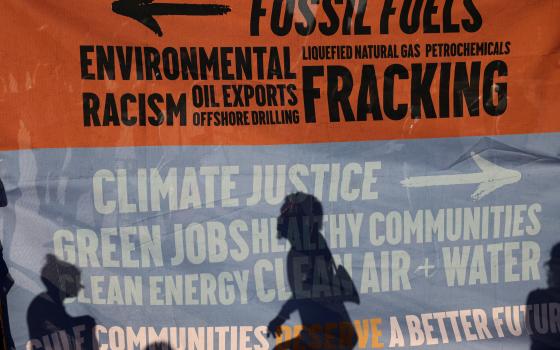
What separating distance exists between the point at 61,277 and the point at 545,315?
296 centimetres

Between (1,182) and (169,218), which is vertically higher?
(1,182)

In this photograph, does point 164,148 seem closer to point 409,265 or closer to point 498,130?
point 409,265

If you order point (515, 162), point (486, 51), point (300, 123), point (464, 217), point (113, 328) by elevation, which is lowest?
point (113, 328)

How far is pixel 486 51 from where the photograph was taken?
375cm

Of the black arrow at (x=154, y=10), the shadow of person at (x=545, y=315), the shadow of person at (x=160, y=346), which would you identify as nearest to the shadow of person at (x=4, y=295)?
the shadow of person at (x=160, y=346)

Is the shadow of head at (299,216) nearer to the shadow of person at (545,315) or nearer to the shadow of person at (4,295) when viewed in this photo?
the shadow of person at (545,315)

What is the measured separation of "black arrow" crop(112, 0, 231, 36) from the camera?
3545 millimetres

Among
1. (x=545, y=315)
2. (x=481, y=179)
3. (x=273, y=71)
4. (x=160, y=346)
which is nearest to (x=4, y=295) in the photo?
(x=160, y=346)

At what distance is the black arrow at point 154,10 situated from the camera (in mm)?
3545

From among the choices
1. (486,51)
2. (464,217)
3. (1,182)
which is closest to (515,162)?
(464,217)

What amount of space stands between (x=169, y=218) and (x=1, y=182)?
98 cm

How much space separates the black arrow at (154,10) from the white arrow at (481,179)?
1.55m

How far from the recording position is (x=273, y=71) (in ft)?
12.0

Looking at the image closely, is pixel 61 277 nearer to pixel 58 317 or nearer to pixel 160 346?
pixel 58 317
